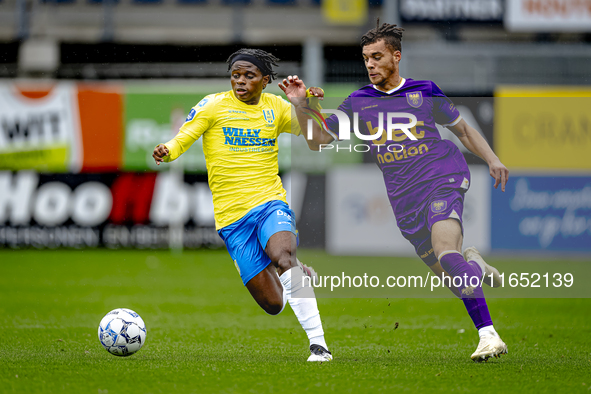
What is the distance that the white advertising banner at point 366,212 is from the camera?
7770 millimetres

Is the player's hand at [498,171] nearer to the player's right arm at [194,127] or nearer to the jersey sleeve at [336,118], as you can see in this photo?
the jersey sleeve at [336,118]

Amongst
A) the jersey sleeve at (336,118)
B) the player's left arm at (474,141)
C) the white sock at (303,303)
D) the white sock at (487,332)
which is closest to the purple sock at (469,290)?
the white sock at (487,332)

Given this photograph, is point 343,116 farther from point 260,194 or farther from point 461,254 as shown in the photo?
point 461,254

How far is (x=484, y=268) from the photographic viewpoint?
5367 mm

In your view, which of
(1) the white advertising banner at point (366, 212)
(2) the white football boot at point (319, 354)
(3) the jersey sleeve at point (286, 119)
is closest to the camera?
(2) the white football boot at point (319, 354)

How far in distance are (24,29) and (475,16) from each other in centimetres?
1166

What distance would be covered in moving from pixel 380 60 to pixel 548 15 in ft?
39.4

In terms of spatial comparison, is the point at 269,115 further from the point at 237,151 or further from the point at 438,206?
the point at 438,206

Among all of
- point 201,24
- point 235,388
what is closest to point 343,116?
point 235,388

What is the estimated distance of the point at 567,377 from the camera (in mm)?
4625

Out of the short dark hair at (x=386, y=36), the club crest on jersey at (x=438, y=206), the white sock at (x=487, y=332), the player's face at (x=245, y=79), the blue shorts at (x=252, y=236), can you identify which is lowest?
the white sock at (x=487, y=332)

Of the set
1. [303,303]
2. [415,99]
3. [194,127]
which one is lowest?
[303,303]

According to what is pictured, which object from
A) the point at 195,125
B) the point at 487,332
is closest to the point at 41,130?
the point at 195,125

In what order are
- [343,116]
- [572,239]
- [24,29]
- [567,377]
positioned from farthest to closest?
[24,29] < [572,239] < [343,116] < [567,377]
